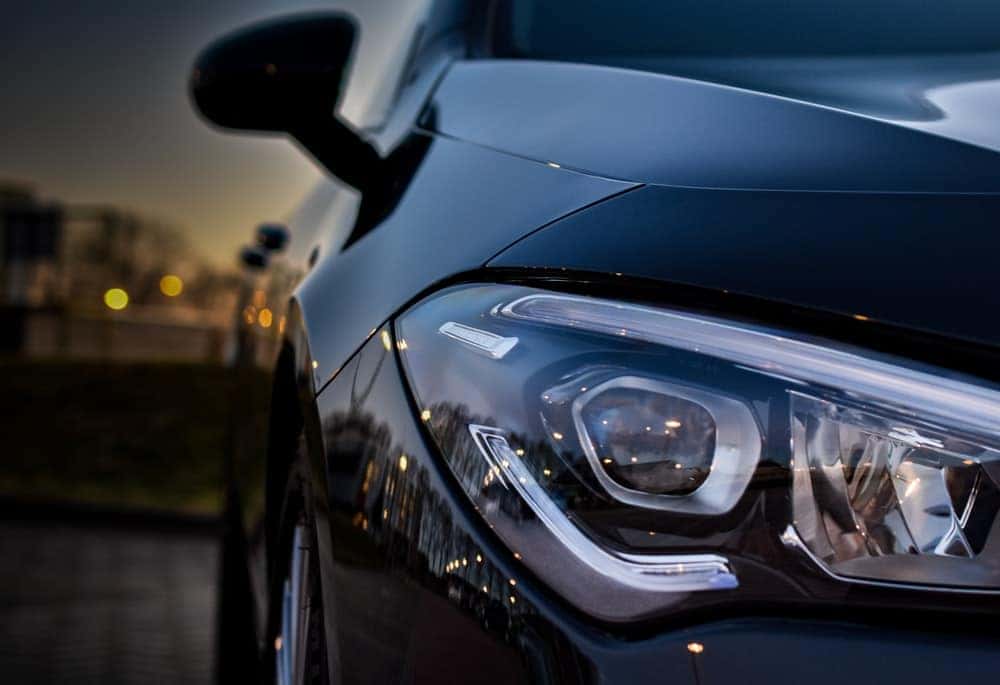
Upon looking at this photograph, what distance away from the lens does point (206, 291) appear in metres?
21.9

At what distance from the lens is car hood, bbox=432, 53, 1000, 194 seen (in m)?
0.98

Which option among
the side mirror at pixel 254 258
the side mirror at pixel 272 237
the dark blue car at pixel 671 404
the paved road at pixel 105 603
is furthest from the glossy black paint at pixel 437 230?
the paved road at pixel 105 603

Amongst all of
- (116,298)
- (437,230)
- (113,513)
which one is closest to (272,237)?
(437,230)

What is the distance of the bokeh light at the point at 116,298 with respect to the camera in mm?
23578

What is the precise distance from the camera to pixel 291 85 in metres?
1.67

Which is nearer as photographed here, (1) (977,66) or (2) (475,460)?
(2) (475,460)

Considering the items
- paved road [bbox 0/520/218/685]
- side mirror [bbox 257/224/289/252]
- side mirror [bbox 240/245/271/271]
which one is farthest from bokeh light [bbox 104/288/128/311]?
side mirror [bbox 257/224/289/252]

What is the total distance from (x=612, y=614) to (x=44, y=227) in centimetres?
1933

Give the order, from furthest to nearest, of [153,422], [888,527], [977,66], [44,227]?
[44,227]
[153,422]
[977,66]
[888,527]

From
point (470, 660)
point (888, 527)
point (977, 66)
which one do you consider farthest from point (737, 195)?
point (977, 66)

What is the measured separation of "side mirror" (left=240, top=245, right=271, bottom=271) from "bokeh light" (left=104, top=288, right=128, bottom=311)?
21.1 metres

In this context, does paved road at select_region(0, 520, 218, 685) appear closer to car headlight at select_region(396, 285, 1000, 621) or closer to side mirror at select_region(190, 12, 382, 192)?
side mirror at select_region(190, 12, 382, 192)

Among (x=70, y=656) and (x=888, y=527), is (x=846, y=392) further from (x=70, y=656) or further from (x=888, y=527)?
(x=70, y=656)

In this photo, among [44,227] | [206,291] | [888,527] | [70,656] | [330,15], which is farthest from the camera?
[206,291]
